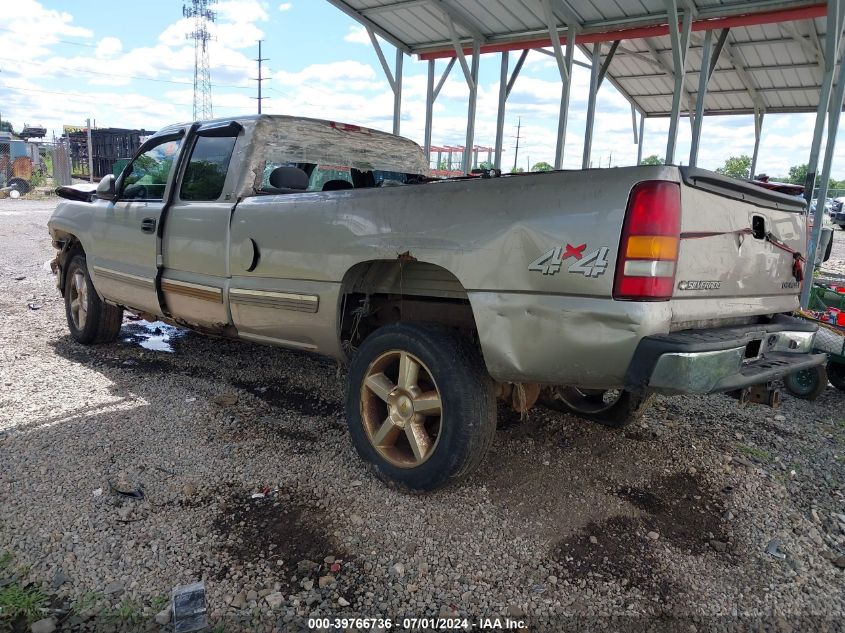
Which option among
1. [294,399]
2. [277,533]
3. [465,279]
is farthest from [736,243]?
[294,399]

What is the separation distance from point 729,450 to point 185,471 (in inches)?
126

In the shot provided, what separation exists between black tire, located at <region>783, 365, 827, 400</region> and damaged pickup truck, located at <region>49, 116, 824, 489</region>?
167 cm

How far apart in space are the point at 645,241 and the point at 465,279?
786 mm

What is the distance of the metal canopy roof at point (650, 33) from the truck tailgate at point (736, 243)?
7.47 m

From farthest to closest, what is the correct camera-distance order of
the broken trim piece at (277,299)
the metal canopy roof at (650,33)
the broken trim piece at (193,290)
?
the metal canopy roof at (650,33) < the broken trim piece at (193,290) < the broken trim piece at (277,299)

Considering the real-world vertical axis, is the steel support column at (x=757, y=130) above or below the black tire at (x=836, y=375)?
above

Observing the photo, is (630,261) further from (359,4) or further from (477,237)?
(359,4)

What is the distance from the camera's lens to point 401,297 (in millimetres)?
3453

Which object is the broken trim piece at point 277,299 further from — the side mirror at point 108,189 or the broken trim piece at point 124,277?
the side mirror at point 108,189

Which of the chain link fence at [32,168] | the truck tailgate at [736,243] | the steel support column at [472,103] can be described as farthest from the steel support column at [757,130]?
the chain link fence at [32,168]

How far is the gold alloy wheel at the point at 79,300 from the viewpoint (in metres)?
5.46

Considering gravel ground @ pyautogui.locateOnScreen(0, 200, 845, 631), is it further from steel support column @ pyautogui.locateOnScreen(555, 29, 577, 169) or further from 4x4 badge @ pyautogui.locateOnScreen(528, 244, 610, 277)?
steel support column @ pyautogui.locateOnScreen(555, 29, 577, 169)

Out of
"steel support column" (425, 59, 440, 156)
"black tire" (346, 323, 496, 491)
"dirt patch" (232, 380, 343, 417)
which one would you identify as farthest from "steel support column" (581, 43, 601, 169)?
"black tire" (346, 323, 496, 491)

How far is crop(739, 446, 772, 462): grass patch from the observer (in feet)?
11.9
